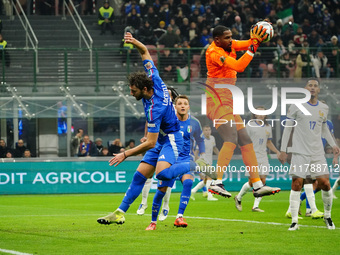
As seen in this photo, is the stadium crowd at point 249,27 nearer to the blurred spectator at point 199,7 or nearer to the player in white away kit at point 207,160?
the blurred spectator at point 199,7

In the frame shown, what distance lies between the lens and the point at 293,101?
470 inches

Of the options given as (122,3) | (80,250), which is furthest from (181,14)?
(80,250)

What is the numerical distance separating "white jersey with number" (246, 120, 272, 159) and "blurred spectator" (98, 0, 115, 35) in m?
14.4

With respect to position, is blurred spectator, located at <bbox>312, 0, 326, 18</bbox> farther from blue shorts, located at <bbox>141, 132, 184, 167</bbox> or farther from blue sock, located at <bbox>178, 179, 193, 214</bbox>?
blue shorts, located at <bbox>141, 132, 184, 167</bbox>

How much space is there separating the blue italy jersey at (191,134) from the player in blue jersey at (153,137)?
0.73 m

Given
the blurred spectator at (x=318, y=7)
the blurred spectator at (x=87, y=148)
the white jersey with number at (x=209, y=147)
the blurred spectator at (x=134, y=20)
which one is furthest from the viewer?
the blurred spectator at (x=318, y=7)

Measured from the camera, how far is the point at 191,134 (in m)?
14.6

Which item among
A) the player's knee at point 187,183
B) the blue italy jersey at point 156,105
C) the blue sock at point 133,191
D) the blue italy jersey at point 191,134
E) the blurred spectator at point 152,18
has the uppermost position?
the blurred spectator at point 152,18

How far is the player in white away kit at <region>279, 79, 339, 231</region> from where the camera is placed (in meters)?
11.2

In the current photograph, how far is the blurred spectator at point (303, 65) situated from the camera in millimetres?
26031

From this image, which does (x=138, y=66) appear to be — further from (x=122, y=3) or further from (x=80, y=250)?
(x=80, y=250)

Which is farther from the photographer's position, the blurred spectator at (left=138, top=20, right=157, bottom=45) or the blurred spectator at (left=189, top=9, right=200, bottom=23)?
the blurred spectator at (left=189, top=9, right=200, bottom=23)

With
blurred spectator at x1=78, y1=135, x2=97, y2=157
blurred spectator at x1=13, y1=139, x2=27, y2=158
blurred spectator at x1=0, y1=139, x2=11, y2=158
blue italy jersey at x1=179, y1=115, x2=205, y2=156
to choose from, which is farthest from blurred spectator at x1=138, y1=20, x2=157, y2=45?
blue italy jersey at x1=179, y1=115, x2=205, y2=156

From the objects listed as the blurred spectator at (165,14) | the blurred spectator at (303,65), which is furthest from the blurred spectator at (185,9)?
the blurred spectator at (303,65)
